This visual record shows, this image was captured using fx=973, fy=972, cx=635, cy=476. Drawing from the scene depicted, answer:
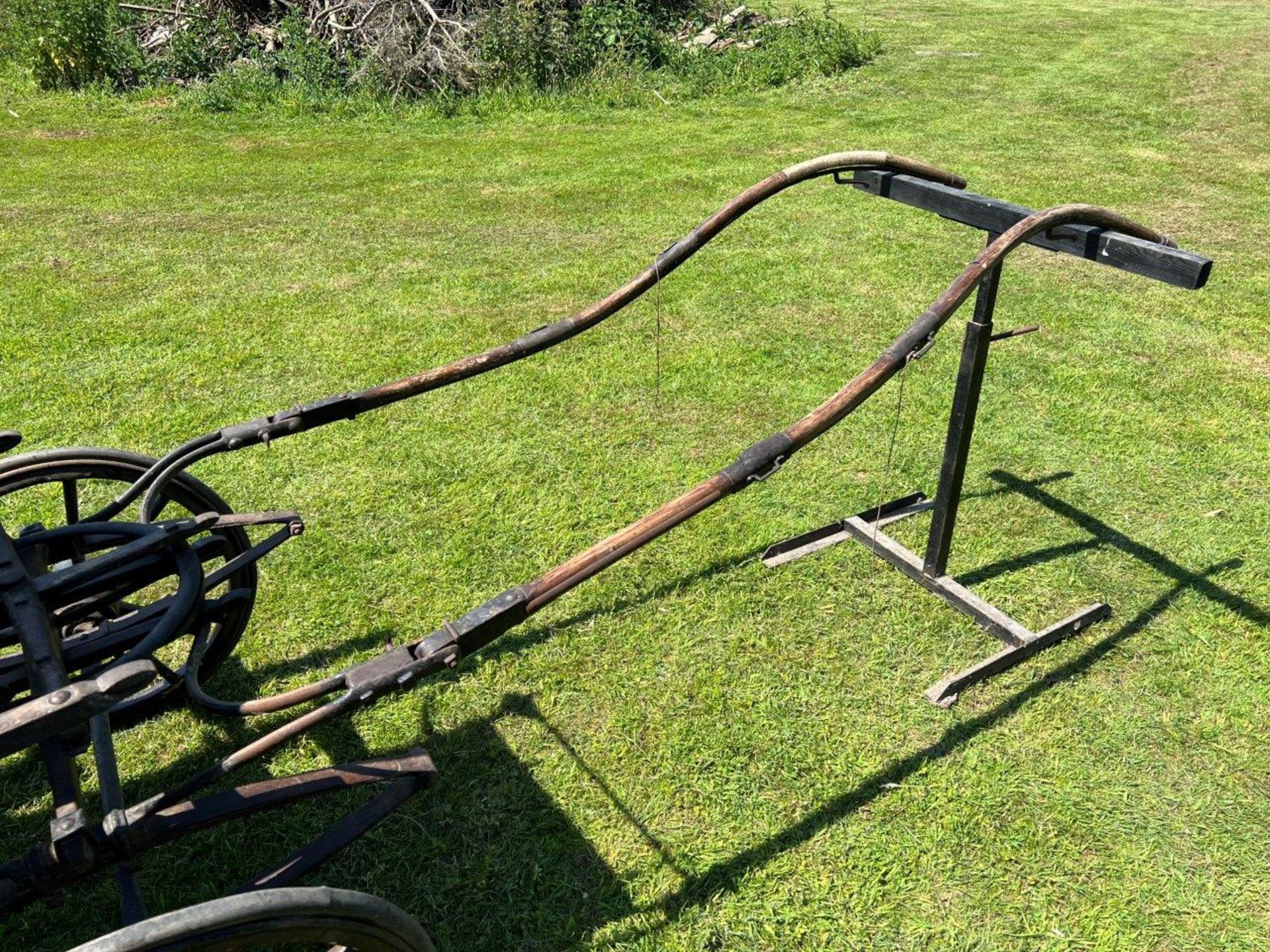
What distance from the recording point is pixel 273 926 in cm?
167

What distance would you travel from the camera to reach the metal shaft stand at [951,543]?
3014 mm

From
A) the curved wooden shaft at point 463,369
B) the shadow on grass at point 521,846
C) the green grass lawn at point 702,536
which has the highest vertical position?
the curved wooden shaft at point 463,369

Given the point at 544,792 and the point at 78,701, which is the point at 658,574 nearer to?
the point at 544,792

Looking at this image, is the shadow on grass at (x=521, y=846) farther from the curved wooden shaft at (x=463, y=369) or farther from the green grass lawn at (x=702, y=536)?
the curved wooden shaft at (x=463, y=369)

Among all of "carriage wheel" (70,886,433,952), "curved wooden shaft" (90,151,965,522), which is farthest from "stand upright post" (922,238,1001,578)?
"carriage wheel" (70,886,433,952)

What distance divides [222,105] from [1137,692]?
1043cm

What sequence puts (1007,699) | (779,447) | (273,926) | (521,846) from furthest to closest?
(1007,699) < (521,846) < (779,447) < (273,926)

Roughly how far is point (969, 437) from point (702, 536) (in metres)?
1.14

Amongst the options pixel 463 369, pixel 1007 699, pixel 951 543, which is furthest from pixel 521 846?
pixel 951 543

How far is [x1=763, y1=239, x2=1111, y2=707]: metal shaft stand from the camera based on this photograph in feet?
→ 9.89

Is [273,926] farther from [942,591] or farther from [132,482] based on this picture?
[942,591]

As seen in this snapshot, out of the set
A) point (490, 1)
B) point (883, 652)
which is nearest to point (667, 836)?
point (883, 652)

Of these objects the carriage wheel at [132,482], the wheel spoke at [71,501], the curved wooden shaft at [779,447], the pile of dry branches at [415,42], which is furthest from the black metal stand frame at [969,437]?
the pile of dry branches at [415,42]

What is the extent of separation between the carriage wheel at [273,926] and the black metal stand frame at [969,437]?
1865mm
